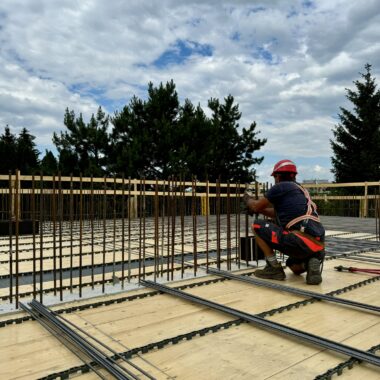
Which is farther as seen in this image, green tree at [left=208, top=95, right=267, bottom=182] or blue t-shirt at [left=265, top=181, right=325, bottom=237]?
green tree at [left=208, top=95, right=267, bottom=182]

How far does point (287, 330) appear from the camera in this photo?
7.13 feet

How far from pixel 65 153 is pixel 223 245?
39.7 feet

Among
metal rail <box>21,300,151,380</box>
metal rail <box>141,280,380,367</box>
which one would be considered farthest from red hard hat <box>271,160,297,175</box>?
metal rail <box>21,300,151,380</box>

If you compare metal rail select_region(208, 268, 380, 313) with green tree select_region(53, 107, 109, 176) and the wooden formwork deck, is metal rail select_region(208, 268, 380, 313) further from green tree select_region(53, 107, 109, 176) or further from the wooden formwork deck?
green tree select_region(53, 107, 109, 176)

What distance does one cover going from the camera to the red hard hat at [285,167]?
345cm

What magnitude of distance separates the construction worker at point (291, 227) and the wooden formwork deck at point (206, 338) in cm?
41

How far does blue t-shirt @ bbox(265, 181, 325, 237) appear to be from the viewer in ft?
10.8

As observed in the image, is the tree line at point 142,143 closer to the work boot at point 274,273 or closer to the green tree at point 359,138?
the green tree at point 359,138

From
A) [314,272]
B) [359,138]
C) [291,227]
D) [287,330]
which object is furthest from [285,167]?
[359,138]

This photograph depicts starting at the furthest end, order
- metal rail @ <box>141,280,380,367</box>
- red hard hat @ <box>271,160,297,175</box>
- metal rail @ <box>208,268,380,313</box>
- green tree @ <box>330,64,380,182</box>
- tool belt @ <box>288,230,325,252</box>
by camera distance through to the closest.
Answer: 1. green tree @ <box>330,64,380,182</box>
2. red hard hat @ <box>271,160,297,175</box>
3. tool belt @ <box>288,230,325,252</box>
4. metal rail @ <box>208,268,380,313</box>
5. metal rail @ <box>141,280,380,367</box>

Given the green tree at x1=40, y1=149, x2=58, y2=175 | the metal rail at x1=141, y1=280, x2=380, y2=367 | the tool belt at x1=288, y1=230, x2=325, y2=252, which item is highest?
the green tree at x1=40, y1=149, x2=58, y2=175

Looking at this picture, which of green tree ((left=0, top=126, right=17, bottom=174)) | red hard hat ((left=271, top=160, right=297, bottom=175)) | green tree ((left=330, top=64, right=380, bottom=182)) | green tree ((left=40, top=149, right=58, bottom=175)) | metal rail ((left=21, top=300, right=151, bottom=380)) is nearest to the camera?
metal rail ((left=21, top=300, right=151, bottom=380))

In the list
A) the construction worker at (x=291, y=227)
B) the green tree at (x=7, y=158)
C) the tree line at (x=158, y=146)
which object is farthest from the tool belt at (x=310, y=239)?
the green tree at (x=7, y=158)

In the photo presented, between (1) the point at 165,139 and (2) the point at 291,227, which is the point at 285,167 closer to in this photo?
(2) the point at 291,227
